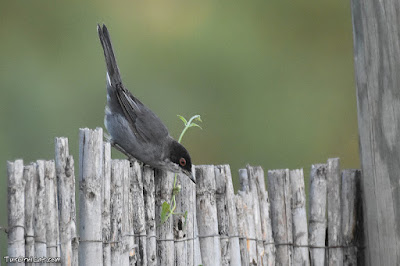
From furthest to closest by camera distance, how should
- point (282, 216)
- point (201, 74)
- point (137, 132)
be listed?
1. point (201, 74)
2. point (137, 132)
3. point (282, 216)

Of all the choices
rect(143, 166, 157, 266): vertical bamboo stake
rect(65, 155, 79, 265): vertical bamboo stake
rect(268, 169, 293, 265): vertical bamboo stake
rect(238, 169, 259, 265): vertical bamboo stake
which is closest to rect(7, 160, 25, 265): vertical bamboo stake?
rect(65, 155, 79, 265): vertical bamboo stake

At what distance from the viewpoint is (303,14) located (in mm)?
10203

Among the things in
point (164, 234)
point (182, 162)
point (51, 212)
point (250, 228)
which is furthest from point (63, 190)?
point (250, 228)

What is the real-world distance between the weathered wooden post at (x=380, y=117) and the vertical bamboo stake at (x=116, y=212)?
1.22m

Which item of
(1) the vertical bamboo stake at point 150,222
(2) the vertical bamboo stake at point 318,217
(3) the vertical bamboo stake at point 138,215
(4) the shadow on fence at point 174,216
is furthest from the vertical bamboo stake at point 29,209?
(2) the vertical bamboo stake at point 318,217

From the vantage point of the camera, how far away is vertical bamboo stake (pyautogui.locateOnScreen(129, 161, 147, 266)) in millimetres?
3629

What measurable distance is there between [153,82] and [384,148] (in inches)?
201

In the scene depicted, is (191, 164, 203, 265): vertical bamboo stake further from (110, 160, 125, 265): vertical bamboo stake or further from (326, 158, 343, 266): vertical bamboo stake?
(326, 158, 343, 266): vertical bamboo stake

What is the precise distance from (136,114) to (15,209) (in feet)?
4.90

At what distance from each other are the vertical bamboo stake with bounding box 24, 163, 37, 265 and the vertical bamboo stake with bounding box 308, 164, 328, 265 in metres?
1.56

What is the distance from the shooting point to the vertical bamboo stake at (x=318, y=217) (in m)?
4.11

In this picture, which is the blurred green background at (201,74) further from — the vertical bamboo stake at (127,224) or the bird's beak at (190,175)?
the vertical bamboo stake at (127,224)

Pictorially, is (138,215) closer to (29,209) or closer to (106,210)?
(106,210)

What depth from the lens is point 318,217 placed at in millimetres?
4109
